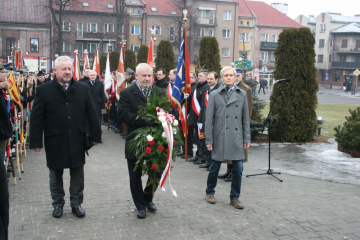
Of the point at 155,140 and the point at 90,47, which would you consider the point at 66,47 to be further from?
the point at 155,140

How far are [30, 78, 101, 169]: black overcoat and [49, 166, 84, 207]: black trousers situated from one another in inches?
6.2

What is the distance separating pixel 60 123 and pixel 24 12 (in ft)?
197

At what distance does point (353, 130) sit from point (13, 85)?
8140 millimetres

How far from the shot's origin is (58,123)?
19.2 feet

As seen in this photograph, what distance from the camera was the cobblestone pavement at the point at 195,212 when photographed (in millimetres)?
5457

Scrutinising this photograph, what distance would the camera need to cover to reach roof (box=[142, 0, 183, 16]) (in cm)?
6660

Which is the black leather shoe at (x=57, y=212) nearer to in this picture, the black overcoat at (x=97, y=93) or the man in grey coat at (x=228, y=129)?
the man in grey coat at (x=228, y=129)

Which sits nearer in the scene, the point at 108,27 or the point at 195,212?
the point at 195,212

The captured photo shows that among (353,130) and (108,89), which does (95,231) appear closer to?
(353,130)

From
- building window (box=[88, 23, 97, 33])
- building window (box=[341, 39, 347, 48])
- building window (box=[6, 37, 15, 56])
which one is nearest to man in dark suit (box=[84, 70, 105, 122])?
building window (box=[6, 37, 15, 56])

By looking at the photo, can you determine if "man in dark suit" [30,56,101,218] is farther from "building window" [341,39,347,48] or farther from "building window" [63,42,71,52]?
"building window" [341,39,347,48]

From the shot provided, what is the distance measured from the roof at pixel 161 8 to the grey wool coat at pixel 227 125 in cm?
6060

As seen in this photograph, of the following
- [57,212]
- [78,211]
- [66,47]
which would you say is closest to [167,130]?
→ [78,211]

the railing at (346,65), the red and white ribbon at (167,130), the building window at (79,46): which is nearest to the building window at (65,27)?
the building window at (79,46)
